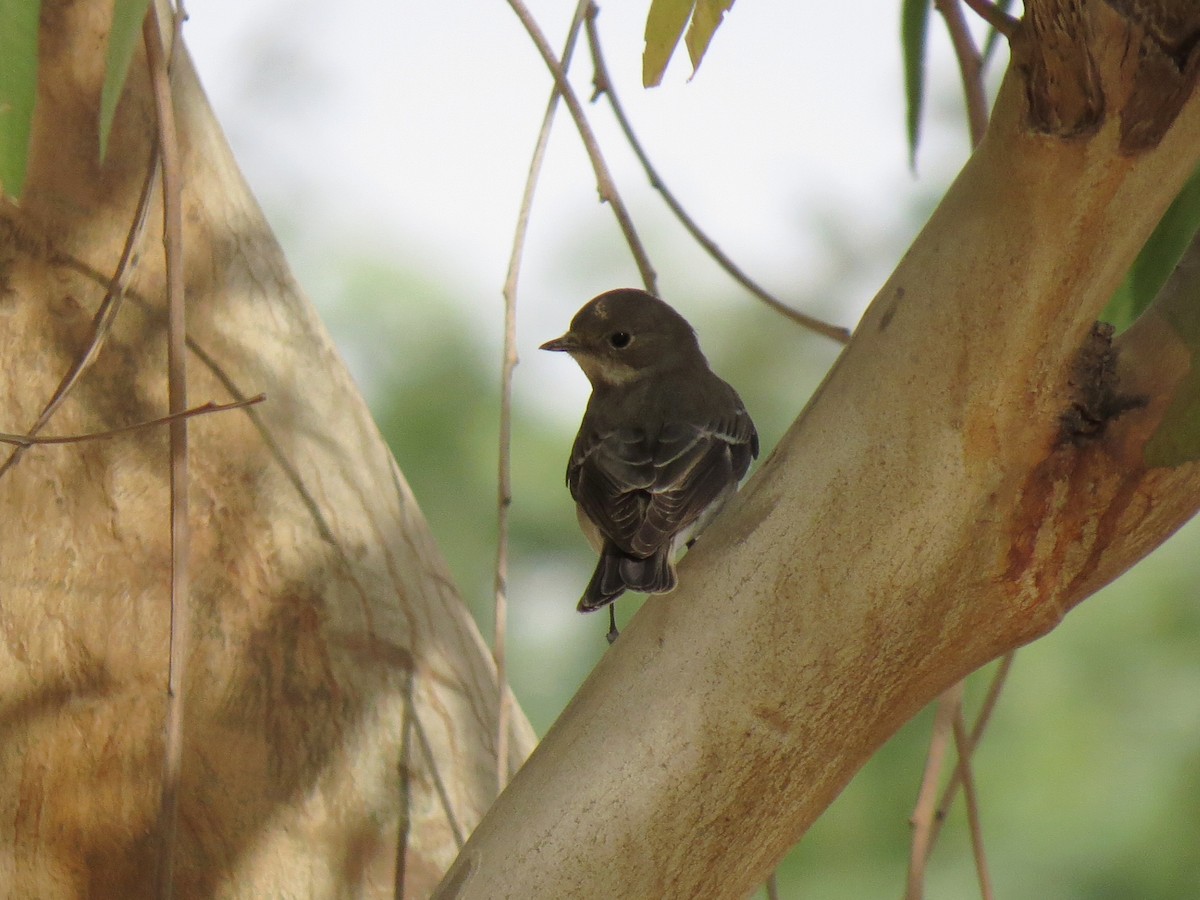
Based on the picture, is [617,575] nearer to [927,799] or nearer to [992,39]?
[927,799]

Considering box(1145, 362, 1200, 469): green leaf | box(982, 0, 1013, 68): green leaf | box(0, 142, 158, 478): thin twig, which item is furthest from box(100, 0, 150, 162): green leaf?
box(982, 0, 1013, 68): green leaf

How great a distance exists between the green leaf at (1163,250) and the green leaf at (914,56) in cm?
43

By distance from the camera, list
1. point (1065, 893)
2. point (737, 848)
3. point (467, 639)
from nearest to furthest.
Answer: point (737, 848) → point (467, 639) → point (1065, 893)

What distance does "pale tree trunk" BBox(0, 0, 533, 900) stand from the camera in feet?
6.96

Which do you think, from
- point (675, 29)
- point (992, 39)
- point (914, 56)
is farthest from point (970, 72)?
point (675, 29)

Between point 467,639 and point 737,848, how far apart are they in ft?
3.35

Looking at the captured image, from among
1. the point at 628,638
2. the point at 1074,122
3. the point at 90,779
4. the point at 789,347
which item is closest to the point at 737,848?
the point at 628,638

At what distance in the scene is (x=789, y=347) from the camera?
743 cm

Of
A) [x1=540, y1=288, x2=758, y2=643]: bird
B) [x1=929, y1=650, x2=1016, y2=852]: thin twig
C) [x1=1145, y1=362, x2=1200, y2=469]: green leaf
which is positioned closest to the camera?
[x1=1145, y1=362, x2=1200, y2=469]: green leaf

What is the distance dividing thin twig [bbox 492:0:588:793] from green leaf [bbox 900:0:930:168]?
59 cm

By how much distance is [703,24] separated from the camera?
1.73 meters

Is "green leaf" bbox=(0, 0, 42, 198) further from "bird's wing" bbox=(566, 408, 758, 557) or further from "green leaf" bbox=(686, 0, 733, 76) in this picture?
"bird's wing" bbox=(566, 408, 758, 557)

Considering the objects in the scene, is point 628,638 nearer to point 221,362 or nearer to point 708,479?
point 221,362

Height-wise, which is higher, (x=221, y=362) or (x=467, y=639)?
(x=221, y=362)
